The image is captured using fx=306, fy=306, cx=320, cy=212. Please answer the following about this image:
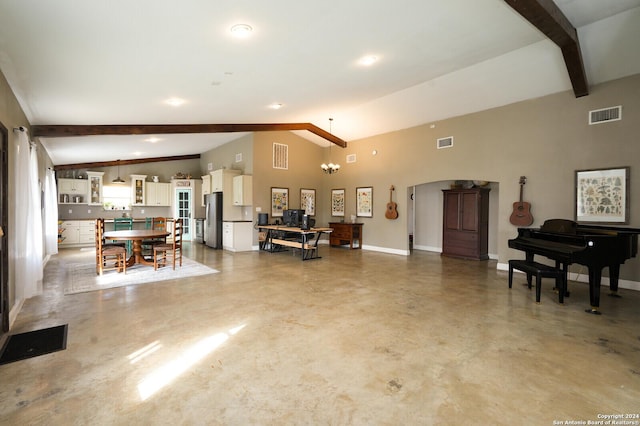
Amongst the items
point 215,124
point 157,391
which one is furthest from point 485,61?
point 157,391

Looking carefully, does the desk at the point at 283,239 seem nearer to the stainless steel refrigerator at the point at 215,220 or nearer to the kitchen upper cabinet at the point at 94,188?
the stainless steel refrigerator at the point at 215,220

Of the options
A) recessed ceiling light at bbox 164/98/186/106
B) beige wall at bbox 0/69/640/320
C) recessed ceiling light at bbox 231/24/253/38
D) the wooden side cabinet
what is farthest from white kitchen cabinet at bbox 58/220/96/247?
the wooden side cabinet

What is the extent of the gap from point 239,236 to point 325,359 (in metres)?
6.52

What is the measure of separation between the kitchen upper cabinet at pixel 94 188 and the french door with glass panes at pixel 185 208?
2.26 meters

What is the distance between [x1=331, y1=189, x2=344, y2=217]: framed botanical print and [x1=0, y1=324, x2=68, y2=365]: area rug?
7577 millimetres

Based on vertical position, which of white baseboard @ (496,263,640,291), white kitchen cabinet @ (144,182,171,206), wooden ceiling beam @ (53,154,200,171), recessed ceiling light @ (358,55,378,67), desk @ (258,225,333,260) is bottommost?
white baseboard @ (496,263,640,291)

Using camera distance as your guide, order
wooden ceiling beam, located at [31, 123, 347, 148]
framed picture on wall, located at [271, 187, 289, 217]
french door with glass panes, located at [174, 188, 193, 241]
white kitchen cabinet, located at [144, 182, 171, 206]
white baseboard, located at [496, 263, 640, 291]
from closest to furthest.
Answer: white baseboard, located at [496, 263, 640, 291]
wooden ceiling beam, located at [31, 123, 347, 148]
framed picture on wall, located at [271, 187, 289, 217]
white kitchen cabinet, located at [144, 182, 171, 206]
french door with glass panes, located at [174, 188, 193, 241]

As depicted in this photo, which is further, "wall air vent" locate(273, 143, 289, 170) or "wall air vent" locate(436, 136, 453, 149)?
"wall air vent" locate(273, 143, 289, 170)

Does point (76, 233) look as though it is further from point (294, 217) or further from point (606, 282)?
point (606, 282)

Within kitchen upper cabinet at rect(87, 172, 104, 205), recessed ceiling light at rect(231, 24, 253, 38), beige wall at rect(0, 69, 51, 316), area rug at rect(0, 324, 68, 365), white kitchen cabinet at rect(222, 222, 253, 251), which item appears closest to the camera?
area rug at rect(0, 324, 68, 365)

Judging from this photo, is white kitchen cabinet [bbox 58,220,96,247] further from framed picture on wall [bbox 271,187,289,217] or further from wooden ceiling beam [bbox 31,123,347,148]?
framed picture on wall [bbox 271,187,289,217]

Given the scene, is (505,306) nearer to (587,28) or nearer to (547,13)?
(547,13)

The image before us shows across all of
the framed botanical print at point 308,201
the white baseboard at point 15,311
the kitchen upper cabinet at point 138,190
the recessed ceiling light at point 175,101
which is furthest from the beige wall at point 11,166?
the kitchen upper cabinet at point 138,190

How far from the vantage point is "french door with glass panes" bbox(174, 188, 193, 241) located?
10.9 m
